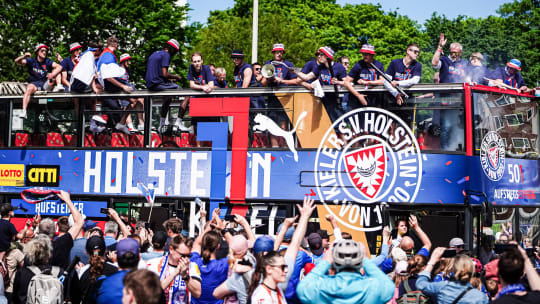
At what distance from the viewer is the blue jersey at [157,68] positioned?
1486cm

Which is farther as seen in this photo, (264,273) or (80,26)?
(80,26)

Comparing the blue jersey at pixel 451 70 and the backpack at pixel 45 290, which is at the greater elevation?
the blue jersey at pixel 451 70

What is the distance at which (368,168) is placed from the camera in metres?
13.4

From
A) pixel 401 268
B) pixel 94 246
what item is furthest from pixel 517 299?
pixel 94 246

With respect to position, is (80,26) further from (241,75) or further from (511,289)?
(511,289)

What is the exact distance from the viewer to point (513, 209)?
545 inches

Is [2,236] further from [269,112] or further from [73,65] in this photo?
[73,65]

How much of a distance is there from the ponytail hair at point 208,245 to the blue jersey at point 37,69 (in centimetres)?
1016

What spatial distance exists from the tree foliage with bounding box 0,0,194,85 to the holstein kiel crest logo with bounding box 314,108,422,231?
19.5m

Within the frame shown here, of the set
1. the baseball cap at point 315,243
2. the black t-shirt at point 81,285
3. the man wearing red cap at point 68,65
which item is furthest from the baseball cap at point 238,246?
the man wearing red cap at point 68,65

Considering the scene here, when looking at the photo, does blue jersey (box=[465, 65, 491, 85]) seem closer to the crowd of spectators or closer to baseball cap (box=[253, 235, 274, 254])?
the crowd of spectators

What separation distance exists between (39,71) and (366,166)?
732cm

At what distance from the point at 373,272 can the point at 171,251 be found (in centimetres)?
Result: 241

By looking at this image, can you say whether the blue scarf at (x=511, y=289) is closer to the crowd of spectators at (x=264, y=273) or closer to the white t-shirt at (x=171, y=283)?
the crowd of spectators at (x=264, y=273)
